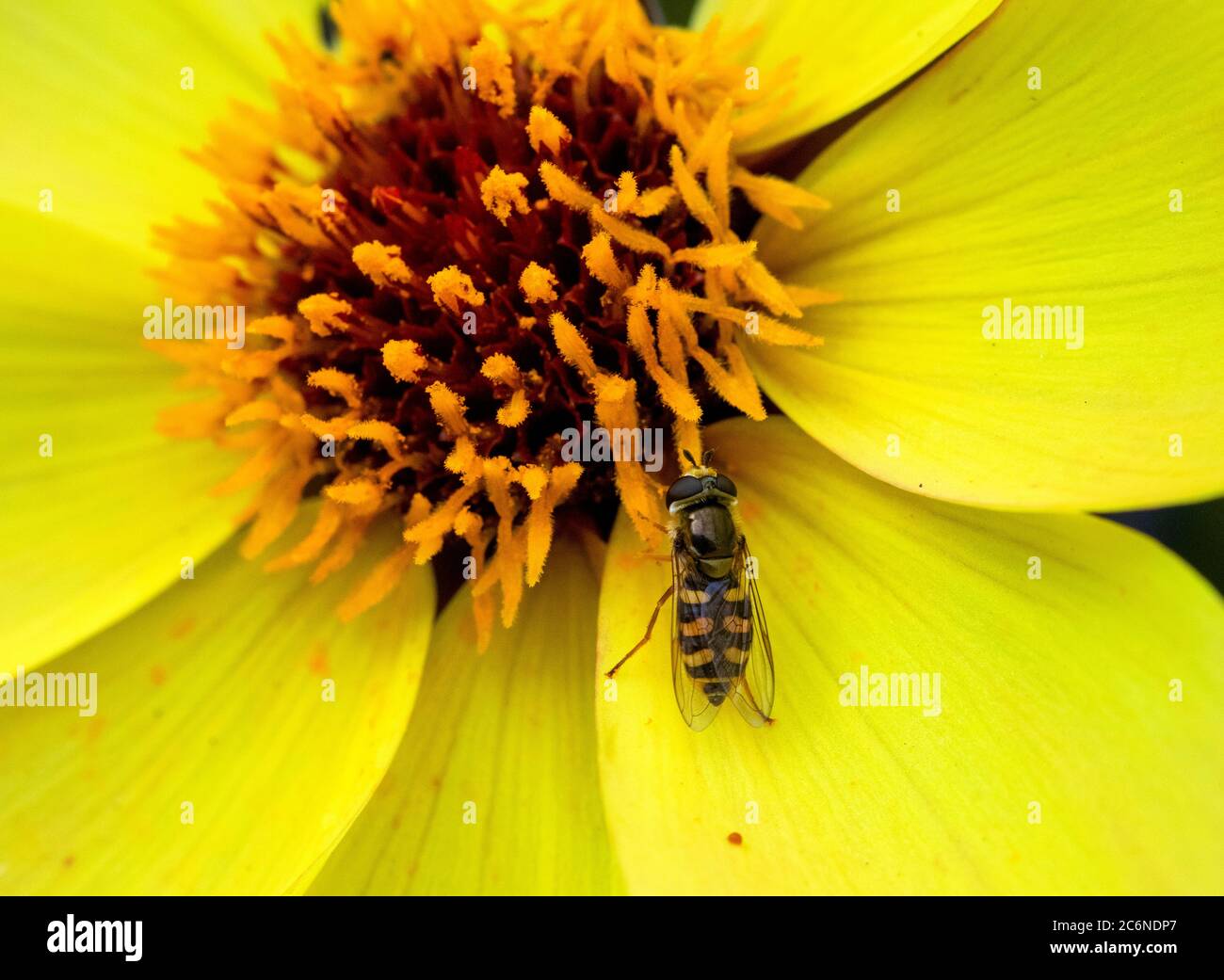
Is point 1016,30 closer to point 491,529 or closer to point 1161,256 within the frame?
point 1161,256

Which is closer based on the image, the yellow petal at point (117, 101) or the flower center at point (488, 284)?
the flower center at point (488, 284)

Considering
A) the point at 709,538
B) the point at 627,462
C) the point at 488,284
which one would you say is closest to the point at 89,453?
Answer: the point at 488,284

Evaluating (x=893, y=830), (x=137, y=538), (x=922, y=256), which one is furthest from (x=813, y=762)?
(x=137, y=538)

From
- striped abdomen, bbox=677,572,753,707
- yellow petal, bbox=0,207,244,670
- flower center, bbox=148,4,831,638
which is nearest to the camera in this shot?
striped abdomen, bbox=677,572,753,707

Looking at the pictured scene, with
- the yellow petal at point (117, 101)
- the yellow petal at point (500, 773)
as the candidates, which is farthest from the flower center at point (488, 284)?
the yellow petal at point (117, 101)

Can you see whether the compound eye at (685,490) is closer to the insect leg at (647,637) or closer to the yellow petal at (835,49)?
the insect leg at (647,637)

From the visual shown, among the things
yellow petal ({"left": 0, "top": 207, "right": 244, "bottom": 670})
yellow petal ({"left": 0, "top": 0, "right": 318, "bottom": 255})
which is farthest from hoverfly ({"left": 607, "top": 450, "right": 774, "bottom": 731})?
yellow petal ({"left": 0, "top": 0, "right": 318, "bottom": 255})

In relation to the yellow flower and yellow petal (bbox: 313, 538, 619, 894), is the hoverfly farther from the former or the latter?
yellow petal (bbox: 313, 538, 619, 894)

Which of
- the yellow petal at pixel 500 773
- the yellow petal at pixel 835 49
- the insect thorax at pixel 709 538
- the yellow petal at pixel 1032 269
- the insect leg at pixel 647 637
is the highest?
the yellow petal at pixel 835 49
